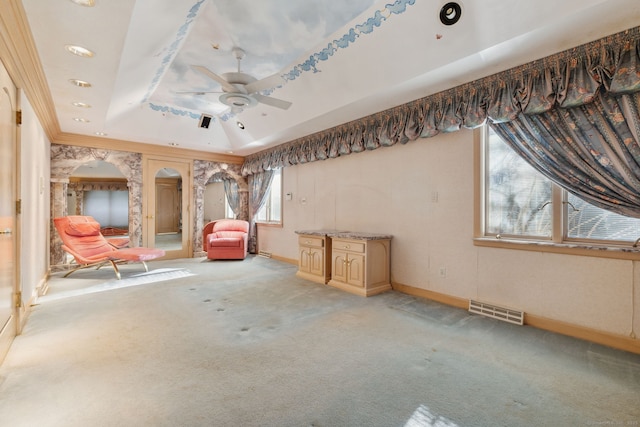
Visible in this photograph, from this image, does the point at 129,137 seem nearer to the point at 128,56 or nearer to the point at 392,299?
the point at 128,56

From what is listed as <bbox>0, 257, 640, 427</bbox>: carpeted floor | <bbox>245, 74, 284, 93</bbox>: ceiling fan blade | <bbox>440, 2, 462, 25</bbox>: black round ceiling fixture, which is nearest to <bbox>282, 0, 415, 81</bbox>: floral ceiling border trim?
<bbox>440, 2, 462, 25</bbox>: black round ceiling fixture

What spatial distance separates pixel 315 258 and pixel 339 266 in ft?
1.81

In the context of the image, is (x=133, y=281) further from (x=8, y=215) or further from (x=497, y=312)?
(x=497, y=312)

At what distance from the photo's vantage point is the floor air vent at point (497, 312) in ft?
9.86

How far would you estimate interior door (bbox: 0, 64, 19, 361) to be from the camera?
225 centimetres

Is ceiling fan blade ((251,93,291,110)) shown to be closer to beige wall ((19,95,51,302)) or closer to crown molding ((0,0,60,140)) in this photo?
crown molding ((0,0,60,140))

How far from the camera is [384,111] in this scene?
4.17 m

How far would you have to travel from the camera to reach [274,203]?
282 inches

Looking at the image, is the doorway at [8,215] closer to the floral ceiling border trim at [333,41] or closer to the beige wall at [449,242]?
the floral ceiling border trim at [333,41]

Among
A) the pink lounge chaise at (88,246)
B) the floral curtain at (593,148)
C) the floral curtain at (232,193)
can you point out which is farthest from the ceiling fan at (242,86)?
the floral curtain at (232,193)

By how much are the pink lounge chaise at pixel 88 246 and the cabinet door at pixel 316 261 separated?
107 inches

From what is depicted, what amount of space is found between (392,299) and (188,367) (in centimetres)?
252

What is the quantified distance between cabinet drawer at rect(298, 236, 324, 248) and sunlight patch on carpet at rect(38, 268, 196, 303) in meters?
2.02

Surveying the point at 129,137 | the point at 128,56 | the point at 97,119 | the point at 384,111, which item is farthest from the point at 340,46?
the point at 129,137
